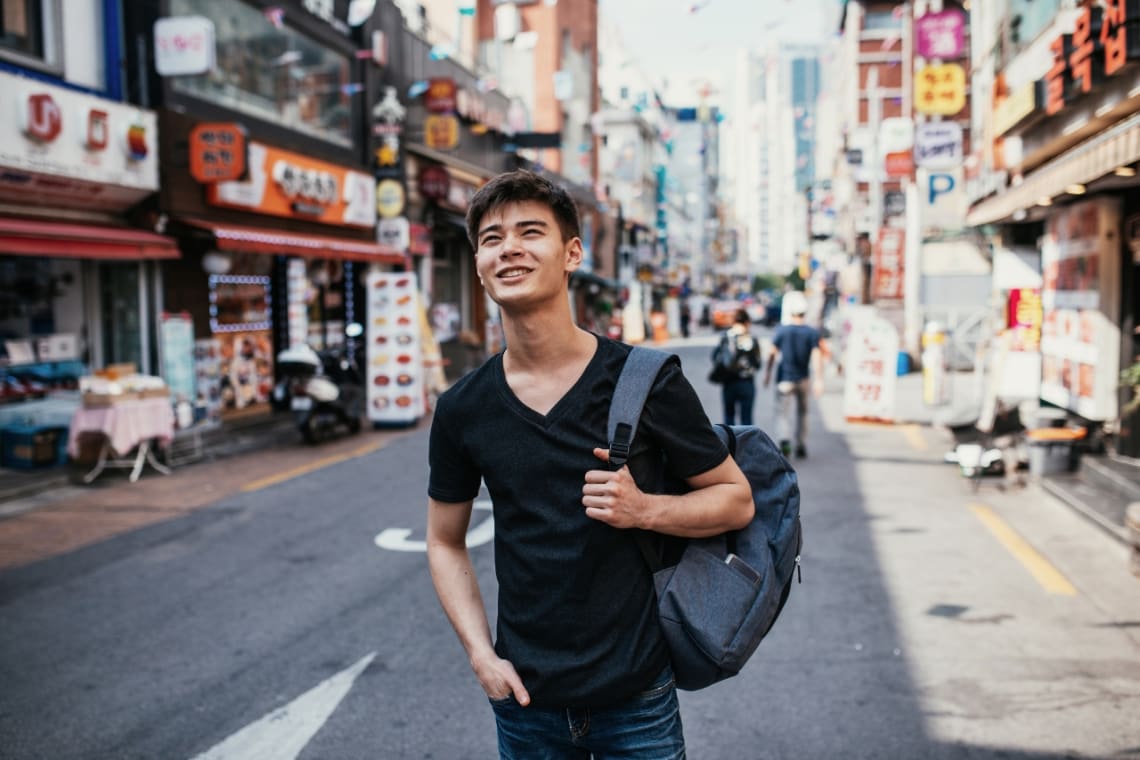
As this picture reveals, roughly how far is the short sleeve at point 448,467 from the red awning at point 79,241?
9.03 metres

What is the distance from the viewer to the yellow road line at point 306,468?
10.4 meters

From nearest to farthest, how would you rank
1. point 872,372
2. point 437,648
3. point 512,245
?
point 512,245 → point 437,648 → point 872,372

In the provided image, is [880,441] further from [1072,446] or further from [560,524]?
[560,524]

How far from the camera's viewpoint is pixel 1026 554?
7.16 metres

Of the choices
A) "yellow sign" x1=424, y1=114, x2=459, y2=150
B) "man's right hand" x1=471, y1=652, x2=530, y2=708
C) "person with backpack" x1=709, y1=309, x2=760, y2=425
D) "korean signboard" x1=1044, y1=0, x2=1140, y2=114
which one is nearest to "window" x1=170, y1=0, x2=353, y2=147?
"yellow sign" x1=424, y1=114, x2=459, y2=150

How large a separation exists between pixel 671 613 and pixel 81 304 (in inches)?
503

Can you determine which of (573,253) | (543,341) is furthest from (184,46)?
(543,341)

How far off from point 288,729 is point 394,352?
1151 centimetres

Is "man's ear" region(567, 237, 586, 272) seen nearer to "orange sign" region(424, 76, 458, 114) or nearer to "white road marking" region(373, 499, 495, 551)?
"white road marking" region(373, 499, 495, 551)

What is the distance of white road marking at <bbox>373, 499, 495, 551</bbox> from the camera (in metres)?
7.52

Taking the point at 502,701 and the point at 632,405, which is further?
the point at 502,701

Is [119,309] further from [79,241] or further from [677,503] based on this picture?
[677,503]

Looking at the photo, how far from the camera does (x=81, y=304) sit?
12.9 m

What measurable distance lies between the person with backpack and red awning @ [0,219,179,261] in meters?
6.97
